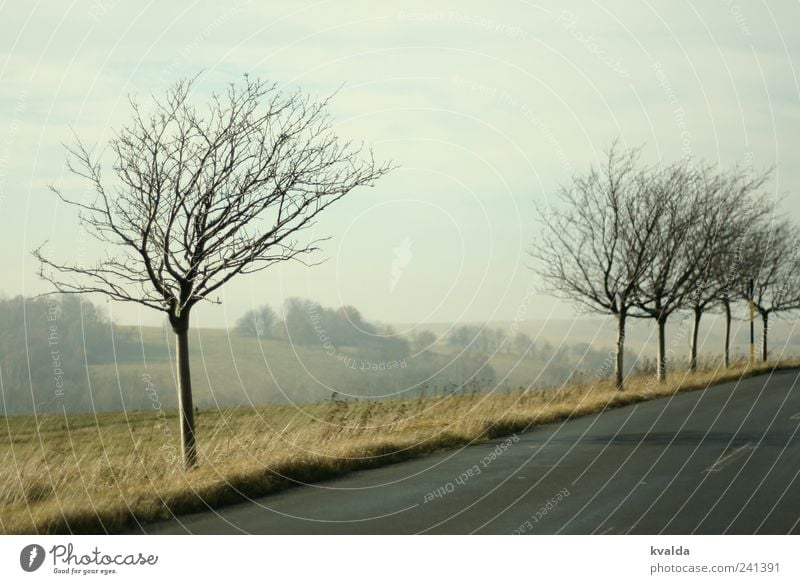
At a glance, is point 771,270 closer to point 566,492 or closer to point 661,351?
point 661,351

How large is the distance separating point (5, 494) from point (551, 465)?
7.42 m

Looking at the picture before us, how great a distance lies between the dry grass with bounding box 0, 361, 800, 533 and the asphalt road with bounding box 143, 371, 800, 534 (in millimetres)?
416

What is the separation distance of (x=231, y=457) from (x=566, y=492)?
4.66 m

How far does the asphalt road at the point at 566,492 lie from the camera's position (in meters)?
9.62

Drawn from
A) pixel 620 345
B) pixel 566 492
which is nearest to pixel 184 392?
pixel 566 492

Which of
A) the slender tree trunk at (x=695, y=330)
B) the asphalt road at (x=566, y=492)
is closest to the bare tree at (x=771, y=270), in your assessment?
the slender tree trunk at (x=695, y=330)

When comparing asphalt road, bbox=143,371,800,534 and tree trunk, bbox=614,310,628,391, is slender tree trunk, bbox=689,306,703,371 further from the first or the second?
asphalt road, bbox=143,371,800,534

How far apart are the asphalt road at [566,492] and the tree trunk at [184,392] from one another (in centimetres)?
208

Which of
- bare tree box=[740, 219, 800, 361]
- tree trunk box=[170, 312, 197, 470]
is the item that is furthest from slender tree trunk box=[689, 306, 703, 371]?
tree trunk box=[170, 312, 197, 470]

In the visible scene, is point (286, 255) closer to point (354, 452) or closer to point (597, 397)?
point (354, 452)

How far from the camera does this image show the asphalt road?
31.6 feet

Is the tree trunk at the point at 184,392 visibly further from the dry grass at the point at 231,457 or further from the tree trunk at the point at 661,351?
the tree trunk at the point at 661,351

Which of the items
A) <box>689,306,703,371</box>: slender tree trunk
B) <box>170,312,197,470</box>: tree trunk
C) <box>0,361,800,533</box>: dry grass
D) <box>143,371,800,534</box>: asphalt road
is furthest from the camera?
<box>689,306,703,371</box>: slender tree trunk

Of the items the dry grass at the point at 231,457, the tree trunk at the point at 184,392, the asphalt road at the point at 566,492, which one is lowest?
the asphalt road at the point at 566,492
